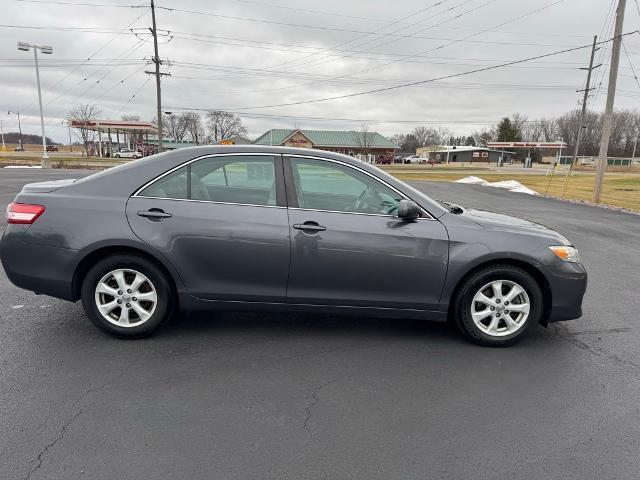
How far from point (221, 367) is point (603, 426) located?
2.56 m

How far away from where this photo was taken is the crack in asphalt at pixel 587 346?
3478 mm

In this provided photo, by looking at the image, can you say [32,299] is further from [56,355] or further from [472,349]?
[472,349]

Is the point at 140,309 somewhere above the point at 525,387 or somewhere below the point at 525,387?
above

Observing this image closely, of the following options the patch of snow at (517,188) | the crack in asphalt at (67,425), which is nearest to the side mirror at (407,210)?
the crack in asphalt at (67,425)

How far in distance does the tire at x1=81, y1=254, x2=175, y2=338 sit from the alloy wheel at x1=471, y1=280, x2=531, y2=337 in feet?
8.58

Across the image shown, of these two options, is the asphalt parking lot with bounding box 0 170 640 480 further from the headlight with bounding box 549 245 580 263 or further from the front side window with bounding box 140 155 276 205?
the front side window with bounding box 140 155 276 205

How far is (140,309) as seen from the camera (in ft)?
11.7

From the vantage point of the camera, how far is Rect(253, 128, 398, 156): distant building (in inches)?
3051

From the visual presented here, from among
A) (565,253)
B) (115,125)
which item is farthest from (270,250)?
(115,125)

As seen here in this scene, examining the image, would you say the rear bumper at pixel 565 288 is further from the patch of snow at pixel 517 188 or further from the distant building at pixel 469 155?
the distant building at pixel 469 155

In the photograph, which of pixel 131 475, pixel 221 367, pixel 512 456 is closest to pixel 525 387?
pixel 512 456

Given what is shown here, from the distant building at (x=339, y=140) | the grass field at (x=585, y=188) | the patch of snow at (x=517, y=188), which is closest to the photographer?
the grass field at (x=585, y=188)

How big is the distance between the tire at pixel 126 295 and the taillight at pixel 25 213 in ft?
2.07

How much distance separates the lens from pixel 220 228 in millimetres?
3484
